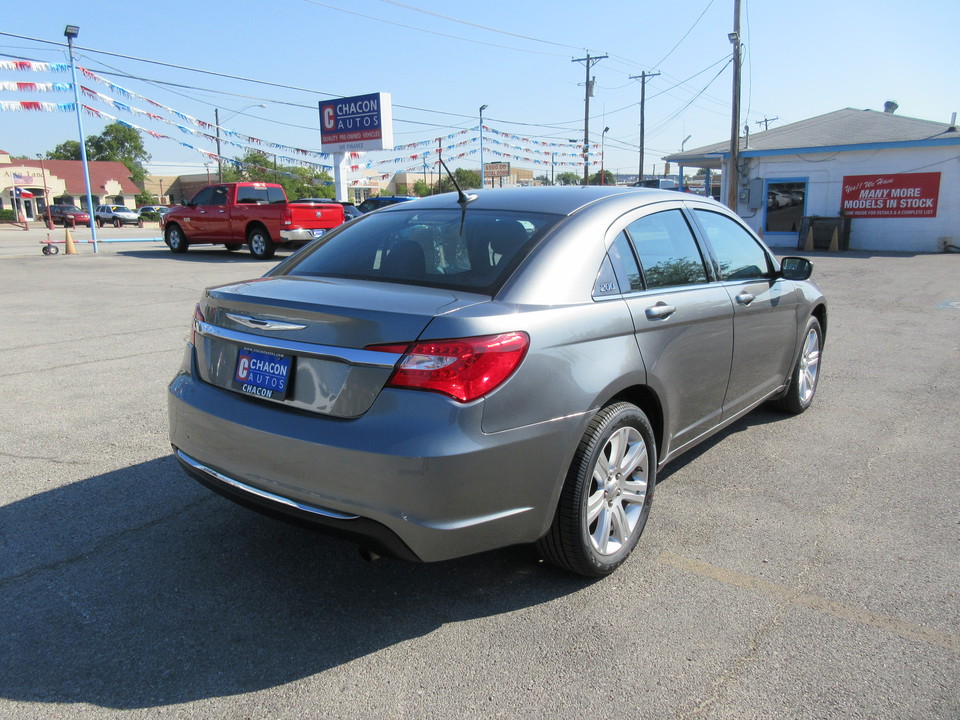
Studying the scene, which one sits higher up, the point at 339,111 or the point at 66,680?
the point at 339,111

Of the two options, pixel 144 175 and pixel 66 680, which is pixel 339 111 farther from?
pixel 144 175

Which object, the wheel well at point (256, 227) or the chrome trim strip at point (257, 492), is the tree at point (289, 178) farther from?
the chrome trim strip at point (257, 492)

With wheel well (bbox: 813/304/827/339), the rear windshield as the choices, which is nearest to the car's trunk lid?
the rear windshield

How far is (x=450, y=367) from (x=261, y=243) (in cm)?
1759

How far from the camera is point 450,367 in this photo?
2.50m

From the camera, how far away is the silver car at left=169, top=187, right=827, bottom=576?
8.23 ft

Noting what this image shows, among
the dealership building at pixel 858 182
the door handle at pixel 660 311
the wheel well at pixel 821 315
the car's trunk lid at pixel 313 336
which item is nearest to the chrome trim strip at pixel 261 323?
the car's trunk lid at pixel 313 336

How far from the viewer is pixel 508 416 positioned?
2582mm

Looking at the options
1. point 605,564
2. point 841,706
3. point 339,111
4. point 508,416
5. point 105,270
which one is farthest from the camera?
point 339,111

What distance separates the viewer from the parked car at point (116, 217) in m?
53.8

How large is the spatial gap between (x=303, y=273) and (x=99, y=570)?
1.55 metres

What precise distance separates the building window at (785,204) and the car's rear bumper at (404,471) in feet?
82.9

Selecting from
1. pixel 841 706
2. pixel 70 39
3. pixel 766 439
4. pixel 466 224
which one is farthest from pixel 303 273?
pixel 70 39

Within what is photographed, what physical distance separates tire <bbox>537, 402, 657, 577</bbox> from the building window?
80.5 ft
